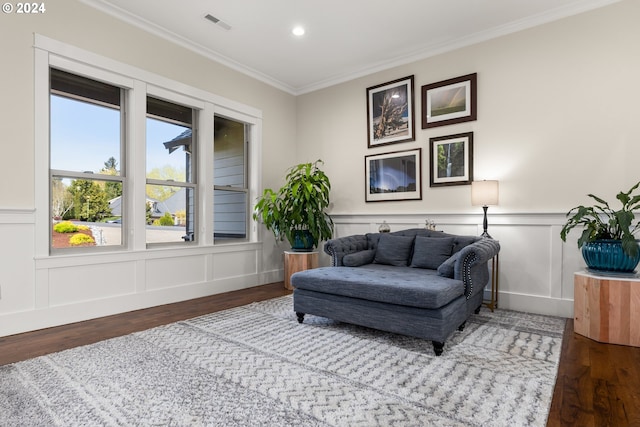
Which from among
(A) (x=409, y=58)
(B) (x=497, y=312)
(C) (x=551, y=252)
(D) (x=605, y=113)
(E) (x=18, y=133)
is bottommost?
(B) (x=497, y=312)

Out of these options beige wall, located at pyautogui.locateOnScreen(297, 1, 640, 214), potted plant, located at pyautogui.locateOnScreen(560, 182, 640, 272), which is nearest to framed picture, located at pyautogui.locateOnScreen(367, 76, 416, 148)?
beige wall, located at pyautogui.locateOnScreen(297, 1, 640, 214)

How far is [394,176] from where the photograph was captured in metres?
4.61

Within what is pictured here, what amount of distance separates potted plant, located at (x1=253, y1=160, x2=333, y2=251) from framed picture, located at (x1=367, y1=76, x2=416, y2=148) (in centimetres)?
96

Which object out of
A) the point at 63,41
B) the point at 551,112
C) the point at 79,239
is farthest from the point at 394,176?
the point at 63,41

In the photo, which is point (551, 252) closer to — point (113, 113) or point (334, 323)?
point (334, 323)

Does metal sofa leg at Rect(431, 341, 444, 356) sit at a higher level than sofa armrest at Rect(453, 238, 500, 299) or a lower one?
lower

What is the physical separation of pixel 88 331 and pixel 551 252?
14.3 feet

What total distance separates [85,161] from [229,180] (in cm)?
175

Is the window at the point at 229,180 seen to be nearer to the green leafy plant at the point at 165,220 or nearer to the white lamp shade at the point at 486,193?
the green leafy plant at the point at 165,220

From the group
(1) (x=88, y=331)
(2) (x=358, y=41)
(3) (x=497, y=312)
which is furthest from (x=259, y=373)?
(2) (x=358, y=41)

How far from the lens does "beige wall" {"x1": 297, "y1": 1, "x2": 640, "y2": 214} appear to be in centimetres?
322

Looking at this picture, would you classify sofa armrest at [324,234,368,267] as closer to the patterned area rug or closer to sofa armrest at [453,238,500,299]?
the patterned area rug

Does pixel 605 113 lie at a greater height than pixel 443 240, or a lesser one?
greater

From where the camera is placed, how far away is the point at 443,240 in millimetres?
3574
